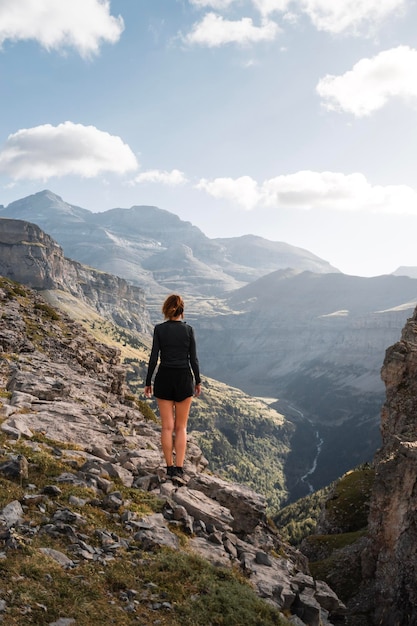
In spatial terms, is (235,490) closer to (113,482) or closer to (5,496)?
(113,482)

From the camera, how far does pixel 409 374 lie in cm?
5784

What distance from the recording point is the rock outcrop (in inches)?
450

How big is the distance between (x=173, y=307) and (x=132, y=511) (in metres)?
7.37

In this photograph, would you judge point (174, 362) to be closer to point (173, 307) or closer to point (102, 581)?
point (173, 307)

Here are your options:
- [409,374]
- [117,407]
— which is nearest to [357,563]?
[409,374]

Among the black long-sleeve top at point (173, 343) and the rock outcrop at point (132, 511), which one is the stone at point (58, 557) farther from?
the black long-sleeve top at point (173, 343)

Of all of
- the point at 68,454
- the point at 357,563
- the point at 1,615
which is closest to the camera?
the point at 1,615

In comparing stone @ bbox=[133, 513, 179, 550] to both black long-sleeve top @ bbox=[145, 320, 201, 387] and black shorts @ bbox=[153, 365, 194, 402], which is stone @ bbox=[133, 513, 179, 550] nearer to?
black shorts @ bbox=[153, 365, 194, 402]

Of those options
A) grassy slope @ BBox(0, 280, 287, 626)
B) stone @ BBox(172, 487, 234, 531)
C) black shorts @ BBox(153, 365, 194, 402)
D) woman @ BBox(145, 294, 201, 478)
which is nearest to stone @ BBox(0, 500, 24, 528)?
grassy slope @ BBox(0, 280, 287, 626)

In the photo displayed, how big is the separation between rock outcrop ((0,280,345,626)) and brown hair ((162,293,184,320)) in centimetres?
638

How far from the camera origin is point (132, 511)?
1355 centimetres

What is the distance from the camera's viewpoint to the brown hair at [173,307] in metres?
16.5

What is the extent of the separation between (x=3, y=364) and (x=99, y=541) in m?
22.6

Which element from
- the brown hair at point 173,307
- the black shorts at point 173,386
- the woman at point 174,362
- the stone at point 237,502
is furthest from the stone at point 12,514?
the stone at point 237,502
